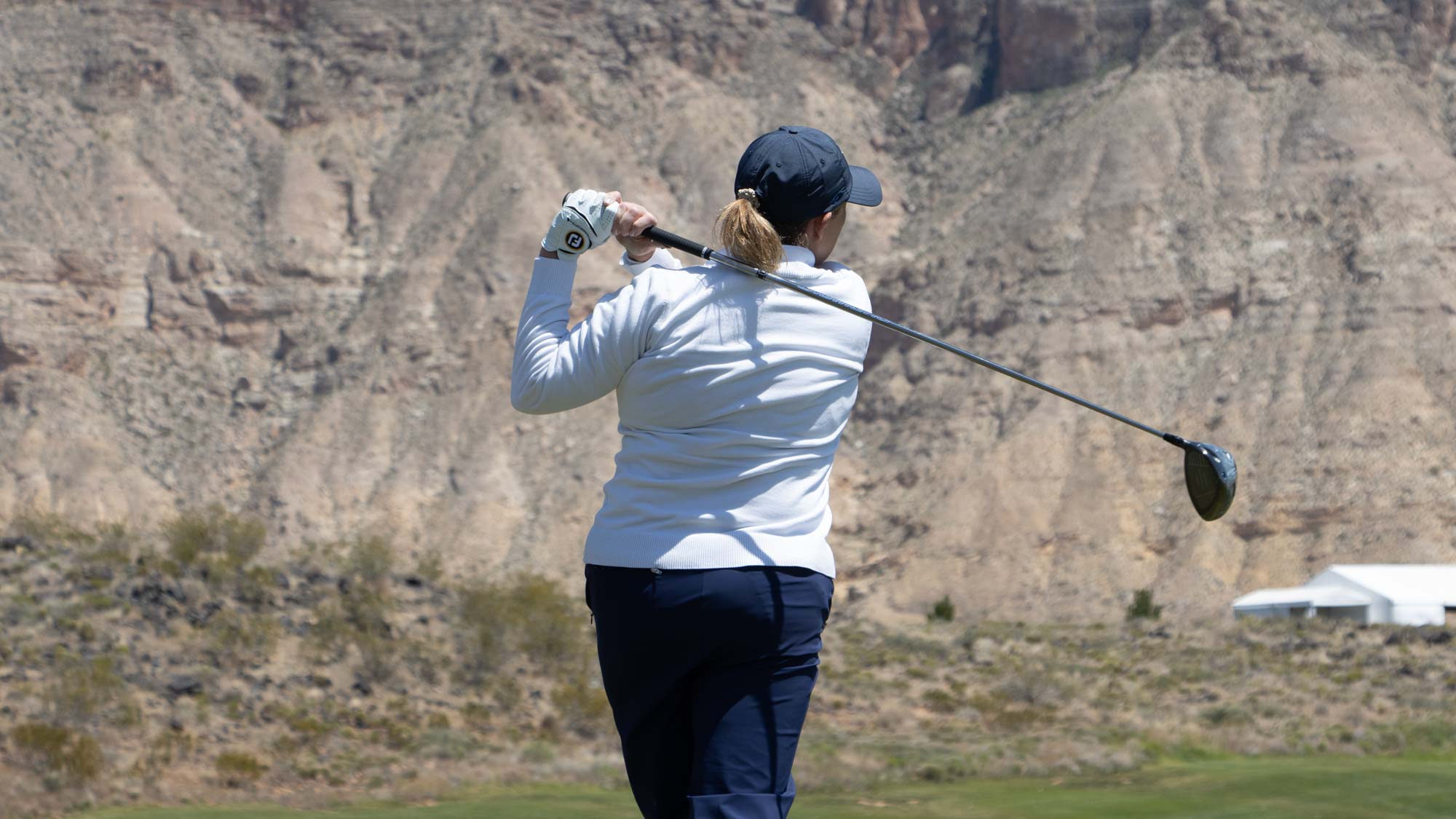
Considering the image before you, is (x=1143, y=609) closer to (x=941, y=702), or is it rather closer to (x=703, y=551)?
(x=941, y=702)

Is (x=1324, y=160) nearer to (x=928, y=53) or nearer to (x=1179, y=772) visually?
(x=928, y=53)

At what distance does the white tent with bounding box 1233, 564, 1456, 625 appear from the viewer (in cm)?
3769

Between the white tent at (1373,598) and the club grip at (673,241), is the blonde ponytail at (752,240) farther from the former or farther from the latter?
the white tent at (1373,598)

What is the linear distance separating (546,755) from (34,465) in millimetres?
49362

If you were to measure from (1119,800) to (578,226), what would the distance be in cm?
678

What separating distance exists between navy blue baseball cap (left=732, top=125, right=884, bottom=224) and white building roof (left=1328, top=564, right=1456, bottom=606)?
37690 millimetres

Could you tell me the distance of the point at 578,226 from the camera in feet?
12.0

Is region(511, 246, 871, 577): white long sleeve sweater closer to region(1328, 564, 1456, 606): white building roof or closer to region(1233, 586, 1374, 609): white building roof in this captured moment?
region(1328, 564, 1456, 606): white building roof

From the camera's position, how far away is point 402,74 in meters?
73.2

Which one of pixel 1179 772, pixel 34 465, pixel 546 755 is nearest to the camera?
pixel 1179 772

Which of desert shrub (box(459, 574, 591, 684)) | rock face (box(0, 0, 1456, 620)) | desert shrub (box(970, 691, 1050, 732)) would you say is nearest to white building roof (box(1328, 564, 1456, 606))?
rock face (box(0, 0, 1456, 620))

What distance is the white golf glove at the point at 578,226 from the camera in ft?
11.9

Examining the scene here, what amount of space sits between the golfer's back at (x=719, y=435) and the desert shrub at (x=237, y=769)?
1170cm

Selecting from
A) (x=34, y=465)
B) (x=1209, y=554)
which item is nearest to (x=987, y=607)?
(x=1209, y=554)
